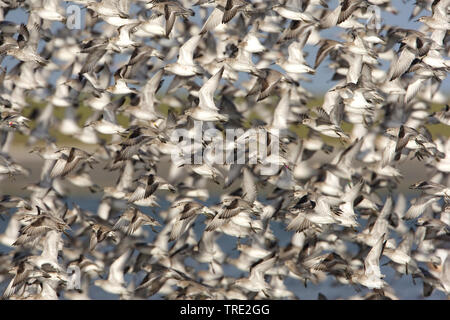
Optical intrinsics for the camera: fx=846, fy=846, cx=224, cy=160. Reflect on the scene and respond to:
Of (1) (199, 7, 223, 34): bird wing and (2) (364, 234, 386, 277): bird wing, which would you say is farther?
(1) (199, 7, 223, 34): bird wing

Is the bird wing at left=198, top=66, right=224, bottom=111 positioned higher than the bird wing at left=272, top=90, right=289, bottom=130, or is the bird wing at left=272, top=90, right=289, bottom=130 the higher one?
the bird wing at left=198, top=66, right=224, bottom=111

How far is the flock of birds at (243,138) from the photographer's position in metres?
16.6

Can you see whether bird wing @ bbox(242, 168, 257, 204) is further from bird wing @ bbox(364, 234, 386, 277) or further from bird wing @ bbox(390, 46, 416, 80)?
bird wing @ bbox(390, 46, 416, 80)

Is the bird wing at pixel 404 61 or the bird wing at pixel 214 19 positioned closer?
the bird wing at pixel 404 61

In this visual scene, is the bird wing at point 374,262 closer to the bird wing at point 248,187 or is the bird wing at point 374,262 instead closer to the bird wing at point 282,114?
the bird wing at point 248,187

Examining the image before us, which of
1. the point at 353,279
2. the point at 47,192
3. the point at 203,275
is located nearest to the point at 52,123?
the point at 47,192

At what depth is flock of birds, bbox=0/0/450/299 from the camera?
16641mm

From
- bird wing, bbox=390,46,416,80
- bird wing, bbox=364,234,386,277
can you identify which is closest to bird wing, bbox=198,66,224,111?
bird wing, bbox=390,46,416,80

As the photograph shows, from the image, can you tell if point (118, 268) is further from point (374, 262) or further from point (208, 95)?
point (374, 262)

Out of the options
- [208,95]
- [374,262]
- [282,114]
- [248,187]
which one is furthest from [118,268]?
[374,262]

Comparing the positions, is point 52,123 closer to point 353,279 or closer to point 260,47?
point 260,47

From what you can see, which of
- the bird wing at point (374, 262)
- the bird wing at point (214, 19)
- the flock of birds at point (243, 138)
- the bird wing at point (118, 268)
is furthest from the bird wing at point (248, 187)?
the bird wing at point (118, 268)

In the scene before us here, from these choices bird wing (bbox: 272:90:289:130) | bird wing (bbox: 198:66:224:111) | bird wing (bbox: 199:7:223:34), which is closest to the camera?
bird wing (bbox: 198:66:224:111)

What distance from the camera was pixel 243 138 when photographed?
17.0 m
